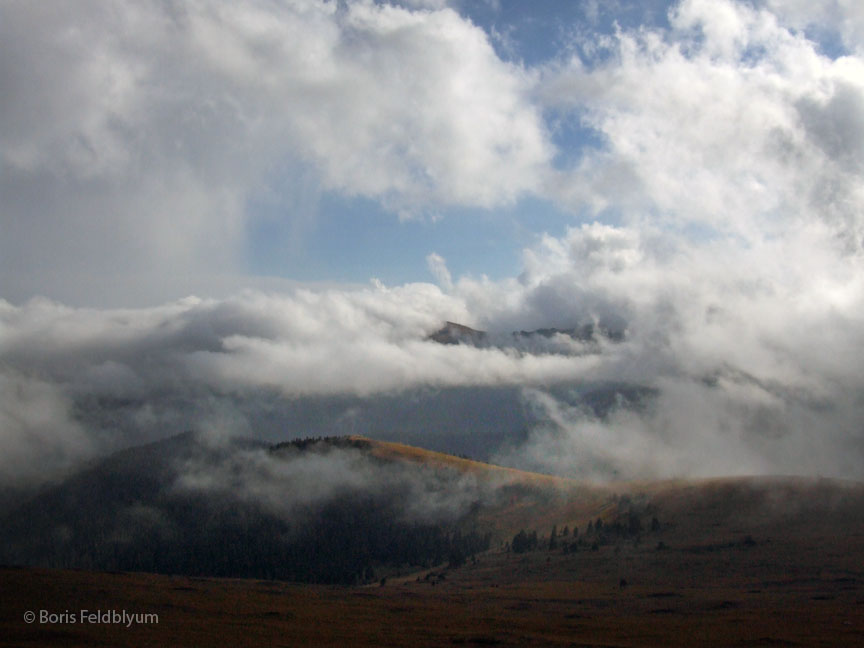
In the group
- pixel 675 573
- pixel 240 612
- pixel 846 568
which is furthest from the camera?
pixel 675 573

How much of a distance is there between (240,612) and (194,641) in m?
40.5

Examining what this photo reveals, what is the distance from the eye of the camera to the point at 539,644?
357 feet

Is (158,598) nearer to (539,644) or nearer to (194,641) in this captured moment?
(194,641)

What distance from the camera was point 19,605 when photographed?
423 ft

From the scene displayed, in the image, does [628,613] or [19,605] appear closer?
[19,605]

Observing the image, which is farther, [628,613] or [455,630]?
[628,613]

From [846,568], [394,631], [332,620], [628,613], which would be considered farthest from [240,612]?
[846,568]

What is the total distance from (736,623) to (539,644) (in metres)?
45.7

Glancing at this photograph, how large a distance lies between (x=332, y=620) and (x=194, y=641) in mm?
37574

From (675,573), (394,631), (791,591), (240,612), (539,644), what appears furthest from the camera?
(675,573)

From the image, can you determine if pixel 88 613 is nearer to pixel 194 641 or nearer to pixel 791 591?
pixel 194 641

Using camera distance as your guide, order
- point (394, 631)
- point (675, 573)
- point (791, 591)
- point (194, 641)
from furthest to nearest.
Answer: point (675, 573) → point (791, 591) → point (394, 631) → point (194, 641)

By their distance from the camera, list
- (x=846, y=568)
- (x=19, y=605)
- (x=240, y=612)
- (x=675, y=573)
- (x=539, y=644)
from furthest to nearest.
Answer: (x=675, y=573), (x=846, y=568), (x=240, y=612), (x=19, y=605), (x=539, y=644)

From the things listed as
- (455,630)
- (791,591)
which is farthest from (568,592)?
(455,630)
